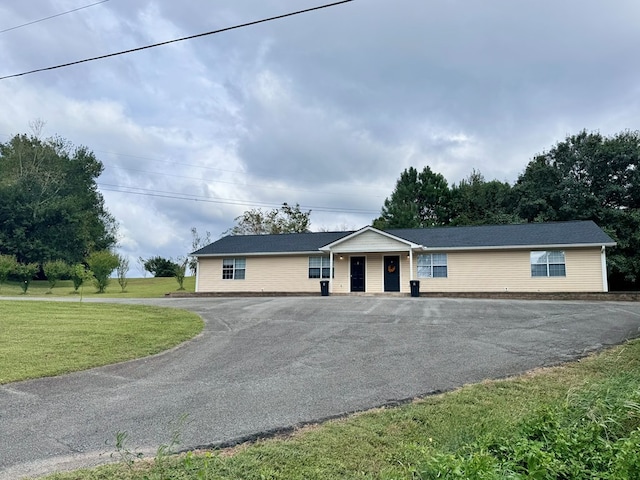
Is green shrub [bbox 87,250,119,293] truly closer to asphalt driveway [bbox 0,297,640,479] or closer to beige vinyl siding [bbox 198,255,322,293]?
beige vinyl siding [bbox 198,255,322,293]

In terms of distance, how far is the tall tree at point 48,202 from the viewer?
39500 mm

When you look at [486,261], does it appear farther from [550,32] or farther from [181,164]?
[181,164]

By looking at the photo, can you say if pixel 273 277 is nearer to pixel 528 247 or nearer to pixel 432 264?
pixel 432 264

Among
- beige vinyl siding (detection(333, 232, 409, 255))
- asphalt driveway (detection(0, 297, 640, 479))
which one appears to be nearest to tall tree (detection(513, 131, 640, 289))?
beige vinyl siding (detection(333, 232, 409, 255))

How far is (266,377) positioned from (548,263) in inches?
708

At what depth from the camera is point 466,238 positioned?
71.7ft

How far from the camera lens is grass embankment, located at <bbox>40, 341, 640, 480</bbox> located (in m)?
3.09

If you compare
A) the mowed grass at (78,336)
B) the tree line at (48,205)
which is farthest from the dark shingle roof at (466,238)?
the tree line at (48,205)

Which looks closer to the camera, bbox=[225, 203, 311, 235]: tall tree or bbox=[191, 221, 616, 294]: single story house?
bbox=[191, 221, 616, 294]: single story house

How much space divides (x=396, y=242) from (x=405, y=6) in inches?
570

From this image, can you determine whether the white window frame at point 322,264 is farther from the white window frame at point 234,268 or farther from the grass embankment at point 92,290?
the grass embankment at point 92,290

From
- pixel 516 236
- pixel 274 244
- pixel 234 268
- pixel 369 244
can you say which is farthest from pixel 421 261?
pixel 234 268

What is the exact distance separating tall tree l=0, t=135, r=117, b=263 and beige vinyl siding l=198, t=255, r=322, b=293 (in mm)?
26067

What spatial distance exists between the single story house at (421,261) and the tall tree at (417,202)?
1613 cm
